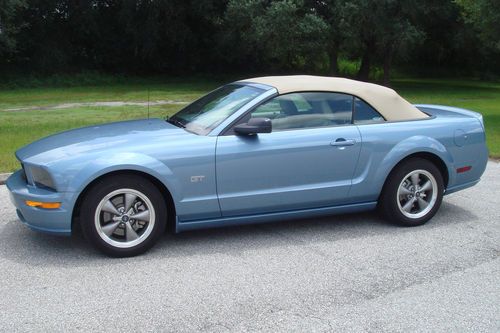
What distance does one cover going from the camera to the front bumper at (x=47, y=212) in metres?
4.38

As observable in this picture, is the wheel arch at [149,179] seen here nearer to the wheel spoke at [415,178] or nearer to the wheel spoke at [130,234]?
the wheel spoke at [130,234]

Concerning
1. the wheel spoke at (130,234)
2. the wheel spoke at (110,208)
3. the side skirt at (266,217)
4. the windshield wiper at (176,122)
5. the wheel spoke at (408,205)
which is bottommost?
the wheel spoke at (130,234)

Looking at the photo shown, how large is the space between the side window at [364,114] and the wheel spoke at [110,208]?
2.43m

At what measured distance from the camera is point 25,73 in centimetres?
3259

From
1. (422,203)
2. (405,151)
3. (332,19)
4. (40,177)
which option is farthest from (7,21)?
(422,203)

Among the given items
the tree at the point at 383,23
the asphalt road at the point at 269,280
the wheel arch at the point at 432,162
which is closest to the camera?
the asphalt road at the point at 269,280

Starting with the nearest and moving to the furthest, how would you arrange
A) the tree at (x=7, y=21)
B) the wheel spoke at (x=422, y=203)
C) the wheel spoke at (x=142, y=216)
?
the wheel spoke at (x=142, y=216)
the wheel spoke at (x=422, y=203)
the tree at (x=7, y=21)

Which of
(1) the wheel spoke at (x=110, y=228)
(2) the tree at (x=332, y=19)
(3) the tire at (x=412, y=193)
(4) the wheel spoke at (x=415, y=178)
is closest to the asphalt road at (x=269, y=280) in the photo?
(3) the tire at (x=412, y=193)

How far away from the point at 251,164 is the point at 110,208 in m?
1.26

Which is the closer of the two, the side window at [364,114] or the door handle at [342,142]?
the door handle at [342,142]

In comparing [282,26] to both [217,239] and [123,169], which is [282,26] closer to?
[217,239]

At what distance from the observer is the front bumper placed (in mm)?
4375

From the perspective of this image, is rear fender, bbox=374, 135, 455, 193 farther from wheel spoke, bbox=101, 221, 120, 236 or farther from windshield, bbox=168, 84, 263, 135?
wheel spoke, bbox=101, 221, 120, 236

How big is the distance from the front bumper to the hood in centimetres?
27
